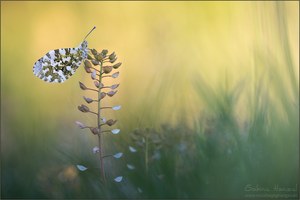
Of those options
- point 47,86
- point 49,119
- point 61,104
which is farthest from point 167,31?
point 49,119

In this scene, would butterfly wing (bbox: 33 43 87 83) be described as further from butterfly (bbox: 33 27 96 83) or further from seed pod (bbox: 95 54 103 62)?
seed pod (bbox: 95 54 103 62)

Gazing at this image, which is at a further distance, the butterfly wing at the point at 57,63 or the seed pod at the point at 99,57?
the butterfly wing at the point at 57,63

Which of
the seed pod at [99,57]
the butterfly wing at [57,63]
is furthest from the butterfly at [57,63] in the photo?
the seed pod at [99,57]

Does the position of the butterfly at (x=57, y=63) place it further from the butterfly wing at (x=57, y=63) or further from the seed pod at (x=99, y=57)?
the seed pod at (x=99, y=57)

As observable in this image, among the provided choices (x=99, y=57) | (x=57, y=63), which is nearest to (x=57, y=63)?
(x=57, y=63)

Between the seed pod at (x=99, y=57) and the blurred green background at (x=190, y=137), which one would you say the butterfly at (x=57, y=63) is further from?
the seed pod at (x=99, y=57)

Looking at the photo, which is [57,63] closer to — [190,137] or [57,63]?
[57,63]

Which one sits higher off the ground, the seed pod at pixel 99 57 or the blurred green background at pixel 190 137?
the seed pod at pixel 99 57
